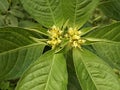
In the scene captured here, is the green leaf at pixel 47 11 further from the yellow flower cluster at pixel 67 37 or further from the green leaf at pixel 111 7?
the green leaf at pixel 111 7

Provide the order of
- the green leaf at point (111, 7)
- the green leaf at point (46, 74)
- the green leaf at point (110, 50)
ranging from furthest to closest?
the green leaf at point (111, 7), the green leaf at point (110, 50), the green leaf at point (46, 74)

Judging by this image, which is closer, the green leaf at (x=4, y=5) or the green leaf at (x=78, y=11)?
the green leaf at (x=78, y=11)

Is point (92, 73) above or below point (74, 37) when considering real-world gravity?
below

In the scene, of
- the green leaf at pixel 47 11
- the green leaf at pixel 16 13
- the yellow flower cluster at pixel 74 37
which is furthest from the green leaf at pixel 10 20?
the yellow flower cluster at pixel 74 37

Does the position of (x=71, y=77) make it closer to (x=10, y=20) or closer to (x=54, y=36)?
(x=54, y=36)

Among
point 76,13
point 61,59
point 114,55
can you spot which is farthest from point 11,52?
point 114,55

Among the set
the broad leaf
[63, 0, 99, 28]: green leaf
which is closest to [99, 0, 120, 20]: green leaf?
[63, 0, 99, 28]: green leaf

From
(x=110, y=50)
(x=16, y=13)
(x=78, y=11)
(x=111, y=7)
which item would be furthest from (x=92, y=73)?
(x=16, y=13)
